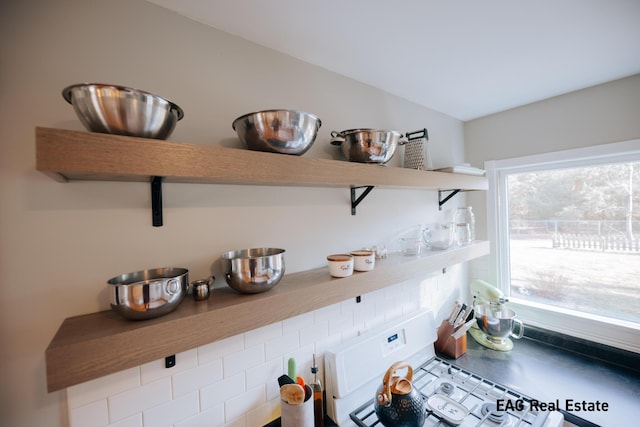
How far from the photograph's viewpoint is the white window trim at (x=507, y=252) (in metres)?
1.50

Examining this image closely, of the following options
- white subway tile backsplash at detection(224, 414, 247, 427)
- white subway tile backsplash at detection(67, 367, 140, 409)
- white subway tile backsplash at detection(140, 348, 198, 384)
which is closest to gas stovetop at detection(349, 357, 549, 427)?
white subway tile backsplash at detection(224, 414, 247, 427)

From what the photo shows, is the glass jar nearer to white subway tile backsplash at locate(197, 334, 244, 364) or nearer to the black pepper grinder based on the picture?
the black pepper grinder

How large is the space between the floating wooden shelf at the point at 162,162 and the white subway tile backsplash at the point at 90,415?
636 mm

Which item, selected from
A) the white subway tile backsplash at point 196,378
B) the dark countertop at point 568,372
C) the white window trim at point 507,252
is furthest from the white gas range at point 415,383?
the white window trim at point 507,252

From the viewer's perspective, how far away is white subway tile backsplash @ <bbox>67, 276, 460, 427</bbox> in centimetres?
78

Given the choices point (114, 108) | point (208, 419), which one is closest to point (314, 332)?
point (208, 419)

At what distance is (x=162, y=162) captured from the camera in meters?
0.65

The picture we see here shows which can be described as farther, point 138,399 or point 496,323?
point 496,323

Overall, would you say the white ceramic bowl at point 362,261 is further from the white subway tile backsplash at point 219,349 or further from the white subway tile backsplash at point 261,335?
the white subway tile backsplash at point 219,349

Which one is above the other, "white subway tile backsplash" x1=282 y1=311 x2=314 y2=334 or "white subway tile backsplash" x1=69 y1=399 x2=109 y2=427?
"white subway tile backsplash" x1=282 y1=311 x2=314 y2=334

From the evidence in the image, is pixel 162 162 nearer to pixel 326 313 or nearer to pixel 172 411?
pixel 172 411

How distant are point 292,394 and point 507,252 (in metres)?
1.88

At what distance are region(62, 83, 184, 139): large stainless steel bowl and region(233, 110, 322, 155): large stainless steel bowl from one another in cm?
25

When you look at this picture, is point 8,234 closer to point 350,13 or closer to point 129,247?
point 129,247
